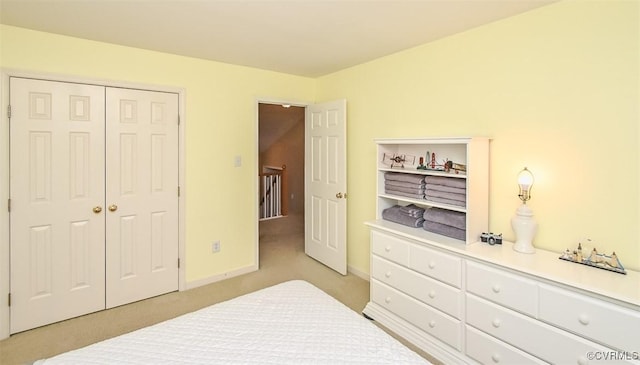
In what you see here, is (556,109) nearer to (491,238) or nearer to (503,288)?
(491,238)

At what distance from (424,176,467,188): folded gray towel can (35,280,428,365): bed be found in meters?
1.25

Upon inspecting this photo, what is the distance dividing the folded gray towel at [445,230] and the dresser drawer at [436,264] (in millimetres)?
193

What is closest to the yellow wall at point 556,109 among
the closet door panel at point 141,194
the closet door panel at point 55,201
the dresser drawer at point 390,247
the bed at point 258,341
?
the dresser drawer at point 390,247

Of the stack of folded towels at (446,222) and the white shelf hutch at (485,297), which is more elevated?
the stack of folded towels at (446,222)

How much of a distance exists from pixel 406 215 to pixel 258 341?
1.70 m

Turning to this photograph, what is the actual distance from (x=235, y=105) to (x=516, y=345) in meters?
3.21

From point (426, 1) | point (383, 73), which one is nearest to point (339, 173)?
point (383, 73)

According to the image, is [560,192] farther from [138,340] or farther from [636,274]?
[138,340]

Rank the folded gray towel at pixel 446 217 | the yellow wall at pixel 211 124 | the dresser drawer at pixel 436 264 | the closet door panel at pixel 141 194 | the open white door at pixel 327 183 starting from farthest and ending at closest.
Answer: the open white door at pixel 327 183
the closet door panel at pixel 141 194
the yellow wall at pixel 211 124
the folded gray towel at pixel 446 217
the dresser drawer at pixel 436 264

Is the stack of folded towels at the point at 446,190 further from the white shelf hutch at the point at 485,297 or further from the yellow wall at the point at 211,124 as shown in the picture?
A: the yellow wall at the point at 211,124

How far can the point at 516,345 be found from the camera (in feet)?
5.85

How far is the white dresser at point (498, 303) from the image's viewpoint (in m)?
1.48

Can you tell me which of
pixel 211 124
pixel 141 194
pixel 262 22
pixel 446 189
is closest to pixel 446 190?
pixel 446 189

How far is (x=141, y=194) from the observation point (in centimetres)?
298
